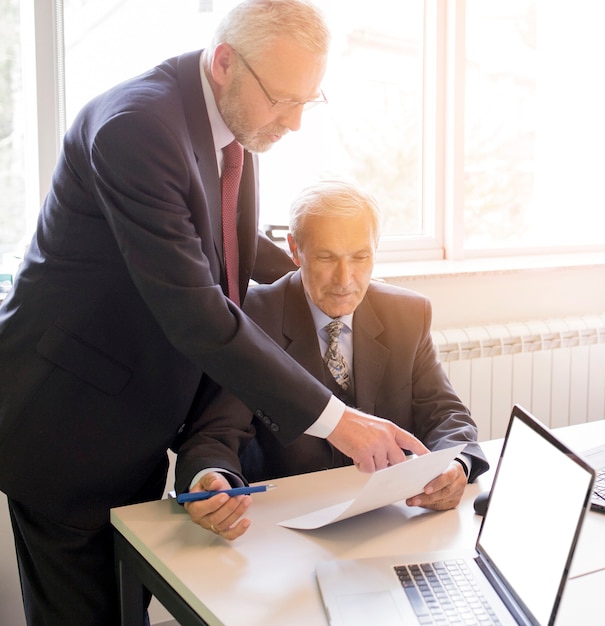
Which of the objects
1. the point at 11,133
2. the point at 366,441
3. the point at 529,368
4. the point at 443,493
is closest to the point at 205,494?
the point at 366,441

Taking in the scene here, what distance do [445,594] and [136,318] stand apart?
29.7 inches

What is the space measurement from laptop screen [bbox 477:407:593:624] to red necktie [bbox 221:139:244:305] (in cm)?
71

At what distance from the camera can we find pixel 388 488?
4.49 feet

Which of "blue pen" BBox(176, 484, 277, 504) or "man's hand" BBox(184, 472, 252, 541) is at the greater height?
"blue pen" BBox(176, 484, 277, 504)

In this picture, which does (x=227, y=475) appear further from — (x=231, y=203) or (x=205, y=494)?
(x=231, y=203)

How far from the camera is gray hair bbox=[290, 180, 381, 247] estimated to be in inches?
72.5

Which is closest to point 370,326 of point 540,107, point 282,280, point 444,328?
point 282,280

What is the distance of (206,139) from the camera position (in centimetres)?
158

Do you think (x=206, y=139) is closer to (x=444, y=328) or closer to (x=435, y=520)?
(x=435, y=520)

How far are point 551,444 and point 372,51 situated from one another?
2267 millimetres

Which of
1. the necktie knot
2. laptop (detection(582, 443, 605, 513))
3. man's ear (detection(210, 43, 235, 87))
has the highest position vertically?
man's ear (detection(210, 43, 235, 87))

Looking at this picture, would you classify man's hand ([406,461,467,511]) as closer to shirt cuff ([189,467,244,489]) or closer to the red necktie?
shirt cuff ([189,467,244,489])

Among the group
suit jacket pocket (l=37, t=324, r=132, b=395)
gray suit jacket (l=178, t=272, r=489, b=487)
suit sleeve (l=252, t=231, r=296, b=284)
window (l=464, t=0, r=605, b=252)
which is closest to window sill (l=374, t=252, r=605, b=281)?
window (l=464, t=0, r=605, b=252)

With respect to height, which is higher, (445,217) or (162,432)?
(445,217)
